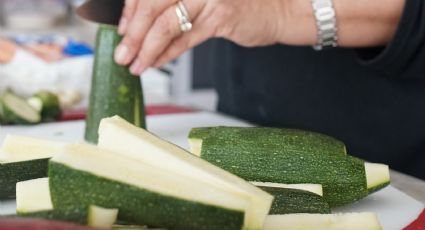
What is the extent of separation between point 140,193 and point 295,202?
24 cm

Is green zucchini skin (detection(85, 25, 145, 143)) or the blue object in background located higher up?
green zucchini skin (detection(85, 25, 145, 143))

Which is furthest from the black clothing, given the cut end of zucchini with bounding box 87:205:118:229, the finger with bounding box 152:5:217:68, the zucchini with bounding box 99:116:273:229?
the cut end of zucchini with bounding box 87:205:118:229

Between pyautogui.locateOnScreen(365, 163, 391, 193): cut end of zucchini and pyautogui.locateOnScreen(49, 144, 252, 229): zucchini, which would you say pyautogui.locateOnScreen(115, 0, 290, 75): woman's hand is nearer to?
pyautogui.locateOnScreen(365, 163, 391, 193): cut end of zucchini

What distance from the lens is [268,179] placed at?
97 centimetres

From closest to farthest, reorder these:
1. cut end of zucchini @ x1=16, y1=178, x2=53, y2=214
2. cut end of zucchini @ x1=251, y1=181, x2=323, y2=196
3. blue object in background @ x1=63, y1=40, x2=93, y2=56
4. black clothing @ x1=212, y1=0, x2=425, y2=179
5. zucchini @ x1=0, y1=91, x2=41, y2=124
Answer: cut end of zucchini @ x1=16, y1=178, x2=53, y2=214
cut end of zucchini @ x1=251, y1=181, x2=323, y2=196
black clothing @ x1=212, y1=0, x2=425, y2=179
zucchini @ x1=0, y1=91, x2=41, y2=124
blue object in background @ x1=63, y1=40, x2=93, y2=56

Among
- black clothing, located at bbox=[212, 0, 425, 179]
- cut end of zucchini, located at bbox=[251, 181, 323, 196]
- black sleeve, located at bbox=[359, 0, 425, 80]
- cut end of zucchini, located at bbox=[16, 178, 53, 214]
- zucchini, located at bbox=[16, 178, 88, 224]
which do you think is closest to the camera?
zucchini, located at bbox=[16, 178, 88, 224]

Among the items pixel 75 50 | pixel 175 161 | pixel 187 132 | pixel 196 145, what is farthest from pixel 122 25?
pixel 75 50

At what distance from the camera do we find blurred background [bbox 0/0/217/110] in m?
2.13

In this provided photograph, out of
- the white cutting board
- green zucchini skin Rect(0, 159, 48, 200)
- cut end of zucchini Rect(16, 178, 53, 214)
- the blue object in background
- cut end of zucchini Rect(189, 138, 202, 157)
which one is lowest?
the white cutting board

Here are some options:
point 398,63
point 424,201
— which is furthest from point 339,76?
point 424,201

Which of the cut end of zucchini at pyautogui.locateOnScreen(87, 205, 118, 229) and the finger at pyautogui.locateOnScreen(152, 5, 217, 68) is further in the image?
the finger at pyautogui.locateOnScreen(152, 5, 217, 68)

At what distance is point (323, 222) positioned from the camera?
806 millimetres

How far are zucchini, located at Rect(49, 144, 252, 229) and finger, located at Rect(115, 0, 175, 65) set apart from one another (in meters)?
0.66

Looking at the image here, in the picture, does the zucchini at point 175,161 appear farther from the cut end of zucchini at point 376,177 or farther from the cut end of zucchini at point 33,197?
the cut end of zucchini at point 376,177
